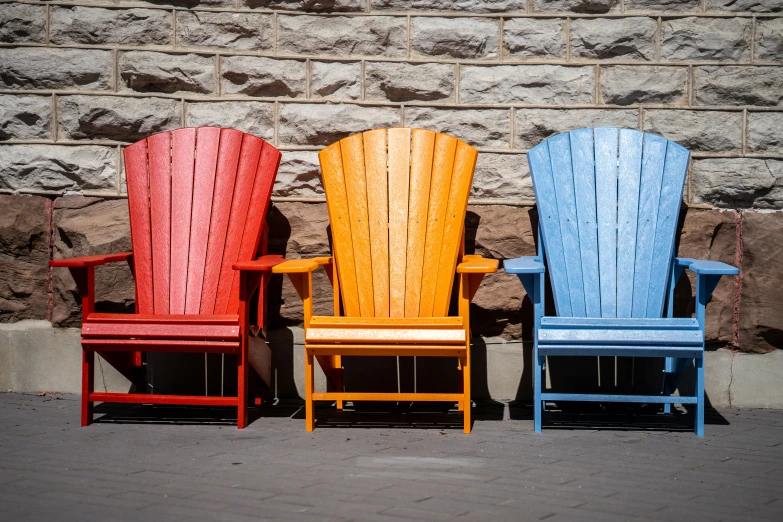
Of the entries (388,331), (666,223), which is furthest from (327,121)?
(666,223)

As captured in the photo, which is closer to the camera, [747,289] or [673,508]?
[673,508]

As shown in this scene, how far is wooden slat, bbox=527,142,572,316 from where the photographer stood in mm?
4391

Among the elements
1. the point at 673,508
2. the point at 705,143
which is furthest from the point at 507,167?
the point at 673,508

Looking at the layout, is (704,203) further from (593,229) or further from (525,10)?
(525,10)

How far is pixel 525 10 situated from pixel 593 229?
1204 millimetres

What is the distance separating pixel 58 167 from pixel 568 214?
2.61 meters

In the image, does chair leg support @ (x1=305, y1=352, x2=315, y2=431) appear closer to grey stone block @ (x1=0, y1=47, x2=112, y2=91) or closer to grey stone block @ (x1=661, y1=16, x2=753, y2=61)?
grey stone block @ (x1=0, y1=47, x2=112, y2=91)

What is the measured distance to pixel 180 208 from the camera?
4.55 m

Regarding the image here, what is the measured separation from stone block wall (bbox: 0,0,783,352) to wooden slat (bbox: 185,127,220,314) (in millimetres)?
313

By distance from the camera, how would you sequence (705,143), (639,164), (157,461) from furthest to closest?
(705,143) → (639,164) → (157,461)

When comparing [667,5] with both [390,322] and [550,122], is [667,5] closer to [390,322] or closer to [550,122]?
[550,122]

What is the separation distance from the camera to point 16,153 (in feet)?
16.1

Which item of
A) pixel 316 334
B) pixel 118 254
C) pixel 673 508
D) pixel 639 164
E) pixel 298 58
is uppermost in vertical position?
pixel 298 58

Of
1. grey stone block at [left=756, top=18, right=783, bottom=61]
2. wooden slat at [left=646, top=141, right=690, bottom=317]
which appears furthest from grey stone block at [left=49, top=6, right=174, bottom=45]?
grey stone block at [left=756, top=18, right=783, bottom=61]
